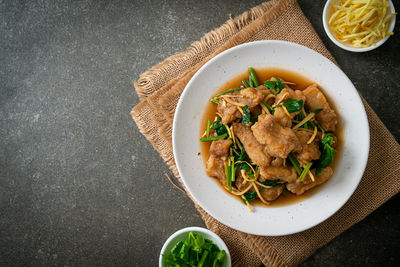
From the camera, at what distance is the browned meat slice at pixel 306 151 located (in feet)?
9.56

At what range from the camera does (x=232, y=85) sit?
3.34m

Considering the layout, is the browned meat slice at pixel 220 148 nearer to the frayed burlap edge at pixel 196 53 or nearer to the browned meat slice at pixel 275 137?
the browned meat slice at pixel 275 137

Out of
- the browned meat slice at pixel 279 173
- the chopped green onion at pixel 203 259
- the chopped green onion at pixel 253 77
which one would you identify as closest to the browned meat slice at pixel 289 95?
the chopped green onion at pixel 253 77

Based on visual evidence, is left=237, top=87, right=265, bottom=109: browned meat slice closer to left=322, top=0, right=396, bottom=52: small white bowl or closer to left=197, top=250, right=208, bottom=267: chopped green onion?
left=322, top=0, right=396, bottom=52: small white bowl

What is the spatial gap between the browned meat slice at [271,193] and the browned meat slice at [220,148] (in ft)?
1.77

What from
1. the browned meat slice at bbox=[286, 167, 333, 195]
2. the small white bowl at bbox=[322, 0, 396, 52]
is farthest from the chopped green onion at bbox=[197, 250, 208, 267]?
the small white bowl at bbox=[322, 0, 396, 52]

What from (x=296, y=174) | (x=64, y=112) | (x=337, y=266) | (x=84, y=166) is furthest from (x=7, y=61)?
(x=337, y=266)

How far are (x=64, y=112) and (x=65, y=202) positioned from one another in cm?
112

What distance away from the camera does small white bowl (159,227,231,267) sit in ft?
11.0

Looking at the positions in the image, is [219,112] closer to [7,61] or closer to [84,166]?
[84,166]

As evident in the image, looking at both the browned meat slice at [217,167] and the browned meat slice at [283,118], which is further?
the browned meat slice at [217,167]

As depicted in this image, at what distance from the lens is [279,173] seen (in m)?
2.93

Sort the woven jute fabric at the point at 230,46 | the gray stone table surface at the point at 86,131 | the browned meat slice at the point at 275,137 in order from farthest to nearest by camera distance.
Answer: the gray stone table surface at the point at 86,131 → the woven jute fabric at the point at 230,46 → the browned meat slice at the point at 275,137

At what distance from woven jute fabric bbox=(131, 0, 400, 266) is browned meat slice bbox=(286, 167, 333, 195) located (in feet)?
2.32
